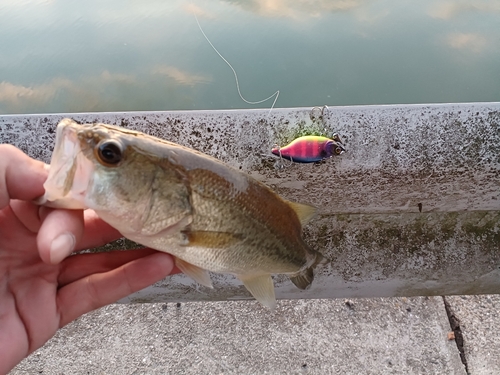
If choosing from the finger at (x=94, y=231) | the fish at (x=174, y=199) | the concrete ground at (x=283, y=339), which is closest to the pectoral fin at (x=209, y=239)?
the fish at (x=174, y=199)

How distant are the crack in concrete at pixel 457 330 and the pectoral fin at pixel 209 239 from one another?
5.65 feet

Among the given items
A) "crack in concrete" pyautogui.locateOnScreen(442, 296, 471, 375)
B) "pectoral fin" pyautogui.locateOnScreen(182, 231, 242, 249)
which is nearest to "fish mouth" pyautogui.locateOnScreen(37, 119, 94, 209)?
"pectoral fin" pyautogui.locateOnScreen(182, 231, 242, 249)

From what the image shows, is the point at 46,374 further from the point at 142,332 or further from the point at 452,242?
the point at 452,242

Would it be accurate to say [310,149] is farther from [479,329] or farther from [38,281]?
[479,329]

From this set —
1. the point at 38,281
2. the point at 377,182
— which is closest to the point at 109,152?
the point at 38,281

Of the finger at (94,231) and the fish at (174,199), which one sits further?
the finger at (94,231)

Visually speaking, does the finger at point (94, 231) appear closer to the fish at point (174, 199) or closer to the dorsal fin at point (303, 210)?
the fish at point (174, 199)

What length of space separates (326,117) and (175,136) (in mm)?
828

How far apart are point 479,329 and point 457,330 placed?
0.42 feet

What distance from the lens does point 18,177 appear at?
1395 millimetres

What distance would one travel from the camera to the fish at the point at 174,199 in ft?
4.33

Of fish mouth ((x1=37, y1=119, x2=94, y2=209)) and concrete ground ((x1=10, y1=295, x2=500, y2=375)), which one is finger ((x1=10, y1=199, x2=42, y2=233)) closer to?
fish mouth ((x1=37, y1=119, x2=94, y2=209))

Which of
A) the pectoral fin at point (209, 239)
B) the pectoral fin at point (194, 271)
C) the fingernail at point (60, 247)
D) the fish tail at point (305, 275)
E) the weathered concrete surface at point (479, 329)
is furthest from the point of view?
the weathered concrete surface at point (479, 329)

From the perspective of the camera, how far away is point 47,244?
125 centimetres
